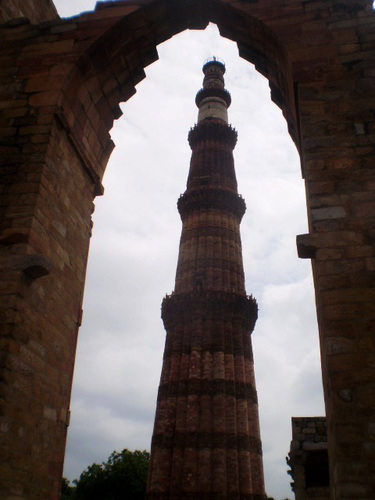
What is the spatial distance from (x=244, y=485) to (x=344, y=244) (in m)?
12.8

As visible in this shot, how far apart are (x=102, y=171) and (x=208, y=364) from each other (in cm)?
1128

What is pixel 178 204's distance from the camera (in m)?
21.0

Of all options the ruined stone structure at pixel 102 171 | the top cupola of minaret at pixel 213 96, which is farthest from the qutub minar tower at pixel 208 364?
the ruined stone structure at pixel 102 171

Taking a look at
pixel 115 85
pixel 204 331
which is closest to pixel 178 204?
pixel 204 331

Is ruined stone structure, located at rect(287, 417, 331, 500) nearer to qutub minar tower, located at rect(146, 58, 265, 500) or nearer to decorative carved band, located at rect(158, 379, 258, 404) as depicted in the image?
qutub minar tower, located at rect(146, 58, 265, 500)

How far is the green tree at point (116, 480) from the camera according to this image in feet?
84.5

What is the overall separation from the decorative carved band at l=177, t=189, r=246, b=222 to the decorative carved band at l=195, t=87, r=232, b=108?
6.95m

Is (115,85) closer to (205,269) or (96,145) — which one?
(96,145)

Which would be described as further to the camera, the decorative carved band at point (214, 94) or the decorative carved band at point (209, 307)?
the decorative carved band at point (214, 94)

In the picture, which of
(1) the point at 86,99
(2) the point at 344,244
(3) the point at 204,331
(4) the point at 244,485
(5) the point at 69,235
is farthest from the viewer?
(3) the point at 204,331

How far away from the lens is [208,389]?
15.4 meters

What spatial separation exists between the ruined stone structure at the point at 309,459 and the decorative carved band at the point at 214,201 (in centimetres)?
1243

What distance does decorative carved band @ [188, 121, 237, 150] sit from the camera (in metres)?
22.6

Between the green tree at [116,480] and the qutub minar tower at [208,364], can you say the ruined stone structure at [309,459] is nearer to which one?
the qutub minar tower at [208,364]
